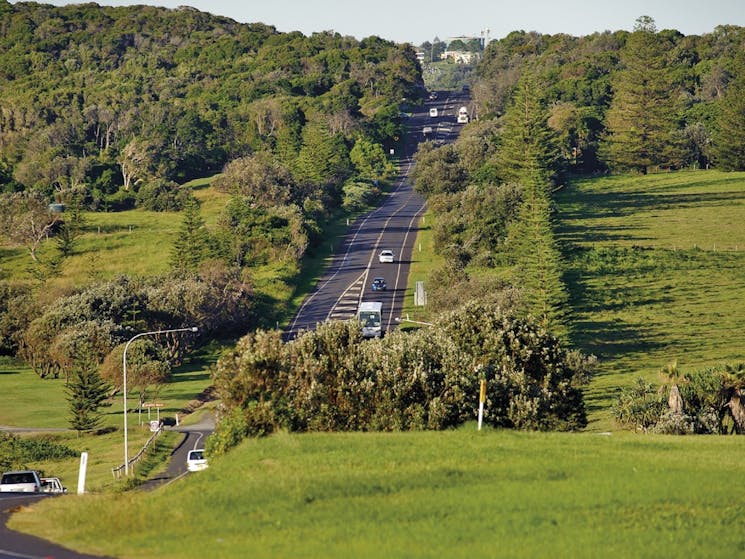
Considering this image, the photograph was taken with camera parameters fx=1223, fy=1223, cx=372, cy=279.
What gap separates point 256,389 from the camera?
28891 mm

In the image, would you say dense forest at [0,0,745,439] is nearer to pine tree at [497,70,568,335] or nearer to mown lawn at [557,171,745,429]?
pine tree at [497,70,568,335]

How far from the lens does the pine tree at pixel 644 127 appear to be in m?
136

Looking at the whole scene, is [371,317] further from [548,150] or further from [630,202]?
[630,202]

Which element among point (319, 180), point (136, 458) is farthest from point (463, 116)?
point (136, 458)

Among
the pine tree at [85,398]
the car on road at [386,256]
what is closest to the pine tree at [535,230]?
the car on road at [386,256]

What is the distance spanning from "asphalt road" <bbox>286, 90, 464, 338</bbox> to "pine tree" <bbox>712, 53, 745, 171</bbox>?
33126 millimetres

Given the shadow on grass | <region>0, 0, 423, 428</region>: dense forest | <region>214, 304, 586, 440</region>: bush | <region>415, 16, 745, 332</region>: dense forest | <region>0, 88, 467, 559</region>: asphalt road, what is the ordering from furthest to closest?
the shadow on grass < <region>415, 16, 745, 332</region>: dense forest < <region>0, 0, 423, 428</region>: dense forest < <region>0, 88, 467, 559</region>: asphalt road < <region>214, 304, 586, 440</region>: bush

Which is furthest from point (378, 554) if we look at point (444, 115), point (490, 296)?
point (444, 115)

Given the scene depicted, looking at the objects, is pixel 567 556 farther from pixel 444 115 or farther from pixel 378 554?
pixel 444 115

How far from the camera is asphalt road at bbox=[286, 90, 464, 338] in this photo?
8438 cm

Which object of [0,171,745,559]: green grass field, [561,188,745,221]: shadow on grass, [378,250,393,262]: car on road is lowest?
[378,250,393,262]: car on road

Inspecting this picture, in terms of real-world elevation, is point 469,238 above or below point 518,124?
below

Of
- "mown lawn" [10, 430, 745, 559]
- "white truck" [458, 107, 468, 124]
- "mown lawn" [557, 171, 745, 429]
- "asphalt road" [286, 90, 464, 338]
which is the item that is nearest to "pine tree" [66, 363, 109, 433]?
"asphalt road" [286, 90, 464, 338]

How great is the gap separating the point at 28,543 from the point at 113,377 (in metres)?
48.3
